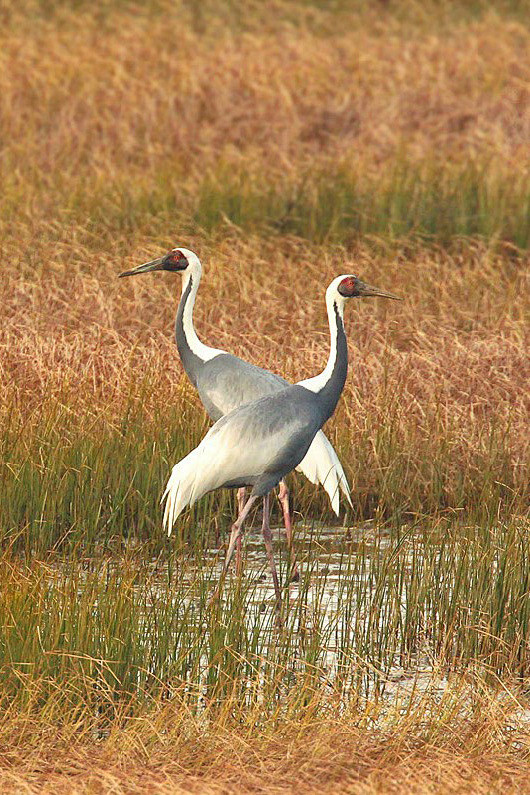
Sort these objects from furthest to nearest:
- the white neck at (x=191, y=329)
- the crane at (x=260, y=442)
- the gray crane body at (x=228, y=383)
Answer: the white neck at (x=191, y=329)
the gray crane body at (x=228, y=383)
the crane at (x=260, y=442)

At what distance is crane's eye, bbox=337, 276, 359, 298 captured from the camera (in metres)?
6.40

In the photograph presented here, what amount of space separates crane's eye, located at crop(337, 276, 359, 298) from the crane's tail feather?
684 mm

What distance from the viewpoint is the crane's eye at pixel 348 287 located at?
640 centimetres

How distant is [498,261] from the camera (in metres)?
10.5

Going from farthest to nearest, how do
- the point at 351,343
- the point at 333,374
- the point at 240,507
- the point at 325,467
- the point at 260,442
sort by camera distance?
the point at 351,343 → the point at 240,507 → the point at 325,467 → the point at 333,374 → the point at 260,442

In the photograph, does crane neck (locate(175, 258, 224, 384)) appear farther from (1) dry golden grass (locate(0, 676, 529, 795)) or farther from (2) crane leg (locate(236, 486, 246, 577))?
(1) dry golden grass (locate(0, 676, 529, 795))

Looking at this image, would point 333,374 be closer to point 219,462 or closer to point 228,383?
point 219,462

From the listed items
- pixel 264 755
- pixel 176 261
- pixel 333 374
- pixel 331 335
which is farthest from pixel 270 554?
pixel 264 755

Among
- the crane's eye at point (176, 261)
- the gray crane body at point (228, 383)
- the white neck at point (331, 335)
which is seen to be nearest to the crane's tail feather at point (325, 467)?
the gray crane body at point (228, 383)

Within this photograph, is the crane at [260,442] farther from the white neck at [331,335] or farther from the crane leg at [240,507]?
the crane leg at [240,507]

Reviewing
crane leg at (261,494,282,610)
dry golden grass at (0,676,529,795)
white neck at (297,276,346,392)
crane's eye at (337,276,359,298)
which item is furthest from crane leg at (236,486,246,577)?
dry golden grass at (0,676,529,795)

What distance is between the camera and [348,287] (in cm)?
639

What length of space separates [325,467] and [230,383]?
574 millimetres

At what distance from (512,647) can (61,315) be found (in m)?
4.83
